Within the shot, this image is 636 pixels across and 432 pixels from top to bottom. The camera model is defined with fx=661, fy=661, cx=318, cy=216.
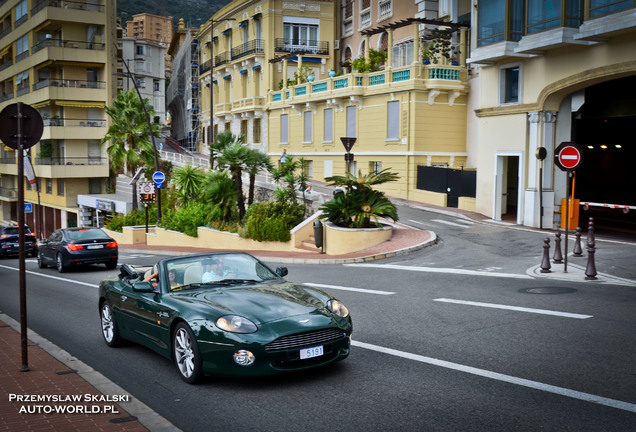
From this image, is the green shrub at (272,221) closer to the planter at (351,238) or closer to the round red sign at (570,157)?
the planter at (351,238)

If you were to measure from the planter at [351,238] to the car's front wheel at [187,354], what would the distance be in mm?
14952

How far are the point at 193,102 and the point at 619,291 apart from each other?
6867 cm

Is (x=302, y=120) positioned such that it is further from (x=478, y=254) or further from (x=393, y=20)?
(x=478, y=254)

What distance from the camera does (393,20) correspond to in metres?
45.1

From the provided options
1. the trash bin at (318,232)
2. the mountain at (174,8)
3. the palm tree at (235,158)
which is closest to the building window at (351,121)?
the palm tree at (235,158)

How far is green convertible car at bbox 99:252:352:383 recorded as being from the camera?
22.6 feet

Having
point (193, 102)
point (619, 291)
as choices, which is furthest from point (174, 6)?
point (619, 291)

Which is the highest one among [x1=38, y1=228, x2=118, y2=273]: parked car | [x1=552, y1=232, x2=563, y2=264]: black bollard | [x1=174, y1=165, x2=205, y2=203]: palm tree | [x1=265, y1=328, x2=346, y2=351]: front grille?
[x1=174, y1=165, x2=205, y2=203]: palm tree

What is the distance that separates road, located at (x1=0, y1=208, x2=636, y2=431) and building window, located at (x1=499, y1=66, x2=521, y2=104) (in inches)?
478

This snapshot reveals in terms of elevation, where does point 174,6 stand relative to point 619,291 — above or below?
above

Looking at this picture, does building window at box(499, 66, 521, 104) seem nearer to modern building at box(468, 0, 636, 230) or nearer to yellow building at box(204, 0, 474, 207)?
modern building at box(468, 0, 636, 230)

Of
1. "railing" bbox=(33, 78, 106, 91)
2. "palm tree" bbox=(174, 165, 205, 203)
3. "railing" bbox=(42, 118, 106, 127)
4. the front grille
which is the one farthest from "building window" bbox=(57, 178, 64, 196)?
the front grille

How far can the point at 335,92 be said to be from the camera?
4097 centimetres

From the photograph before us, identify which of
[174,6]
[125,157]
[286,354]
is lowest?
[286,354]
